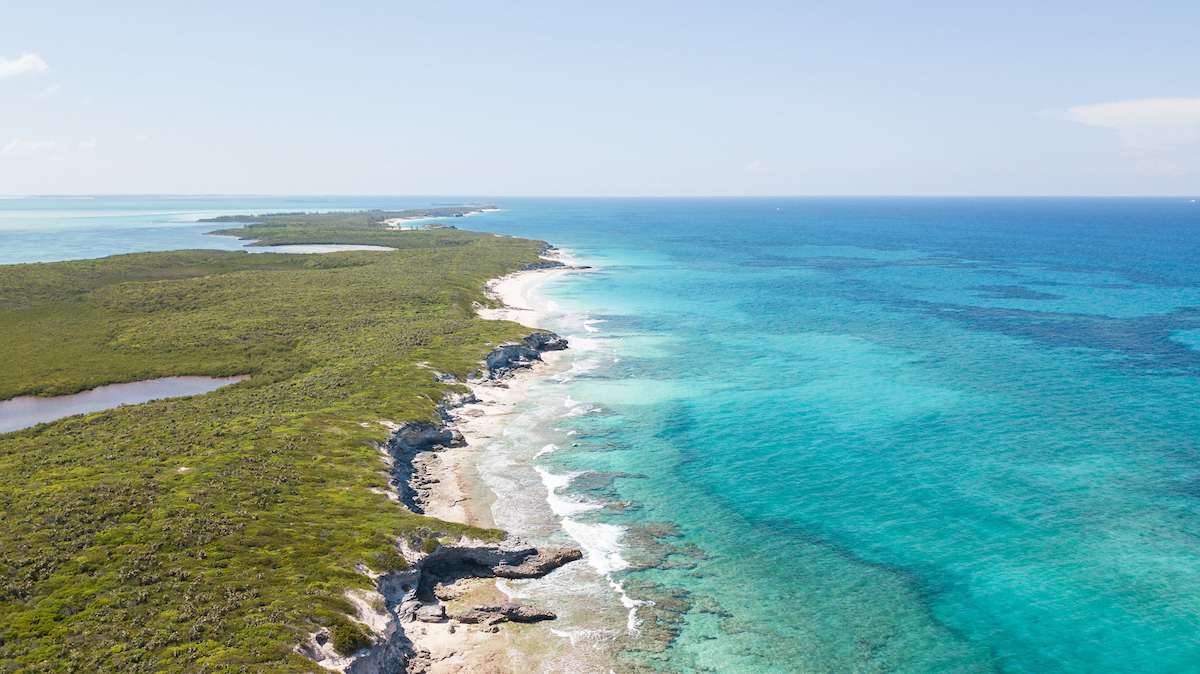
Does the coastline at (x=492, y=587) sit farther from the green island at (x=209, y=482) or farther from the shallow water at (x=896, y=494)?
the green island at (x=209, y=482)

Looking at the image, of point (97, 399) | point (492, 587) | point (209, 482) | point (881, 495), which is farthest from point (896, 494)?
point (97, 399)

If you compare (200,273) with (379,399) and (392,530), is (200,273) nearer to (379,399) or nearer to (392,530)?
(379,399)

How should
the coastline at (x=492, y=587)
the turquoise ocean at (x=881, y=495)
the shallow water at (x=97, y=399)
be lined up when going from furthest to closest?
the shallow water at (x=97, y=399), the turquoise ocean at (x=881, y=495), the coastline at (x=492, y=587)

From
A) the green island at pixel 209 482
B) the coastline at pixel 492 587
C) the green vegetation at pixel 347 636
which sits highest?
the green island at pixel 209 482

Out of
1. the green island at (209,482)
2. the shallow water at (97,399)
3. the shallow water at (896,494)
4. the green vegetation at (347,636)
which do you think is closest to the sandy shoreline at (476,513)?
the green vegetation at (347,636)

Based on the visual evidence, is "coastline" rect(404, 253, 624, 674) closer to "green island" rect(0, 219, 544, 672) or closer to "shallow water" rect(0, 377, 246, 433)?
"green island" rect(0, 219, 544, 672)

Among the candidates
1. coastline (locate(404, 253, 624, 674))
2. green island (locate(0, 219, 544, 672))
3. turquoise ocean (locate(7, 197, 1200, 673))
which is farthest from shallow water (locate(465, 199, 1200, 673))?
green island (locate(0, 219, 544, 672))

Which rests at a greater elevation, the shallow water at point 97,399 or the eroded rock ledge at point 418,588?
the shallow water at point 97,399
